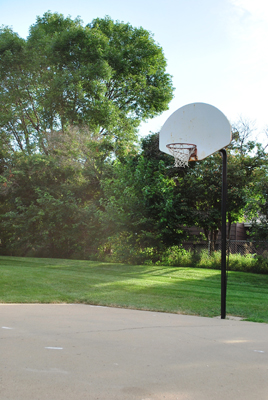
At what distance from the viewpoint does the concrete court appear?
109 inches

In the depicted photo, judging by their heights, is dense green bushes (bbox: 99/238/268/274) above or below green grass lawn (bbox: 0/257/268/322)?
above

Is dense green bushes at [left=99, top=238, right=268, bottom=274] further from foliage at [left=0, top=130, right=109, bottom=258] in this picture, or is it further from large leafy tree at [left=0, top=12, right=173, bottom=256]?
foliage at [left=0, top=130, right=109, bottom=258]

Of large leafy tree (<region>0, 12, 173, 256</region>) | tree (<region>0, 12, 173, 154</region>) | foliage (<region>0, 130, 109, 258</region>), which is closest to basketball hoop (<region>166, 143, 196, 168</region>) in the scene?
large leafy tree (<region>0, 12, 173, 256</region>)

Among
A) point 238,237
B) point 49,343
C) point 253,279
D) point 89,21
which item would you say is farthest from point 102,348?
point 89,21

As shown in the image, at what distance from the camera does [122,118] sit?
84.7 feet

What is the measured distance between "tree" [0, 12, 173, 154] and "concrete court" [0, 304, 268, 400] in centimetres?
1764

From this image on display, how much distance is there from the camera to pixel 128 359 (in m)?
3.52

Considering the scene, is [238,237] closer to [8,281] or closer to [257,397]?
[8,281]

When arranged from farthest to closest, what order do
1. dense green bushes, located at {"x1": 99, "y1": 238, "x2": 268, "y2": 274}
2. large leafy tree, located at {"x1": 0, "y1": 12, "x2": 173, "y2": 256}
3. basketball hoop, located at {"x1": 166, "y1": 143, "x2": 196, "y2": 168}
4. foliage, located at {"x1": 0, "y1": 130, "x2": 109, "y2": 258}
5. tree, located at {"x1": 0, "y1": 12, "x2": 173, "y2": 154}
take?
tree, located at {"x1": 0, "y1": 12, "x2": 173, "y2": 154} → large leafy tree, located at {"x1": 0, "y1": 12, "x2": 173, "y2": 256} → foliage, located at {"x1": 0, "y1": 130, "x2": 109, "y2": 258} → dense green bushes, located at {"x1": 99, "y1": 238, "x2": 268, "y2": 274} → basketball hoop, located at {"x1": 166, "y1": 143, "x2": 196, "y2": 168}

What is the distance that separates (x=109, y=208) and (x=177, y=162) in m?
8.82

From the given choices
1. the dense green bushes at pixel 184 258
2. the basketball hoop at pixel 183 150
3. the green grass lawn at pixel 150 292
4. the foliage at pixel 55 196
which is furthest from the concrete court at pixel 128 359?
the foliage at pixel 55 196

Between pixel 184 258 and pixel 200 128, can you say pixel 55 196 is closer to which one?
pixel 184 258

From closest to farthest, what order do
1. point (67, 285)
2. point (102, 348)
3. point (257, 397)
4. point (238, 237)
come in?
point (257, 397) < point (102, 348) < point (67, 285) < point (238, 237)

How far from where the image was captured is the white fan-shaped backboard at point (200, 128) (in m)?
7.28
